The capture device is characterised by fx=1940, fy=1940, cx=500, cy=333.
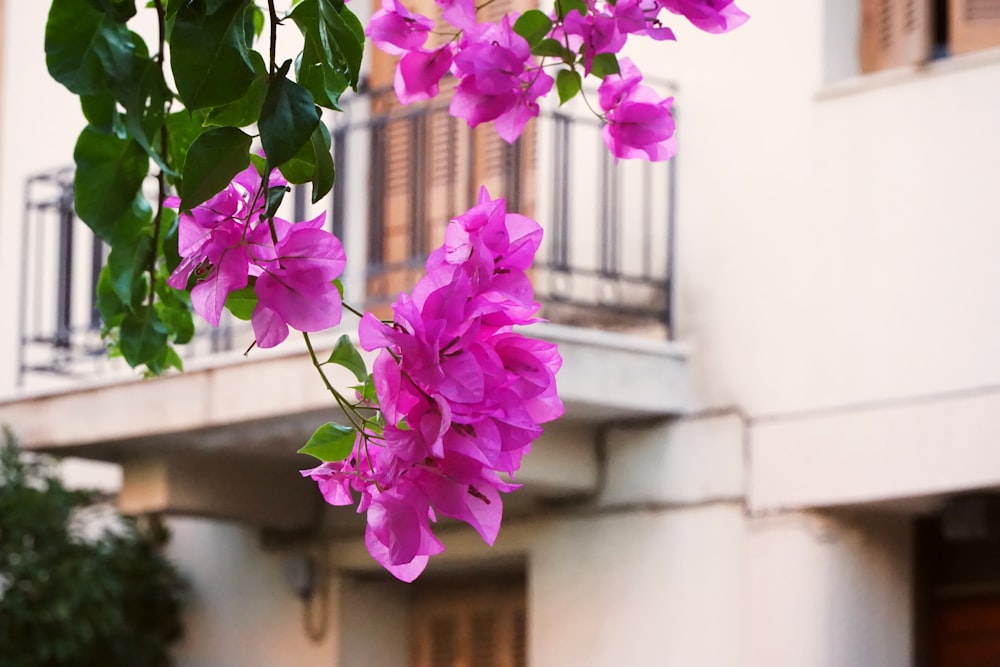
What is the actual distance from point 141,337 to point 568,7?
2.68 ft

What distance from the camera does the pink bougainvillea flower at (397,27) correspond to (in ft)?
7.24

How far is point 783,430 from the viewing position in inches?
274

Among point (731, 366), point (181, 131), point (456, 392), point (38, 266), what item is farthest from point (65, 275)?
point (456, 392)

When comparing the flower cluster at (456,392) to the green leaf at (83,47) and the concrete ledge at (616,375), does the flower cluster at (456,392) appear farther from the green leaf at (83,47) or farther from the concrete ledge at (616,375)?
the concrete ledge at (616,375)

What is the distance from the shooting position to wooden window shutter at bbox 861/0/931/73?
264 inches

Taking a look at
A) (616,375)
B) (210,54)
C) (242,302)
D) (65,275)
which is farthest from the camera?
(65,275)

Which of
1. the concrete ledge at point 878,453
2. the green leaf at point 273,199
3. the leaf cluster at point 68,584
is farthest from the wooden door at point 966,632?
the green leaf at point 273,199

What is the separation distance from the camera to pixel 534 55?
2189mm

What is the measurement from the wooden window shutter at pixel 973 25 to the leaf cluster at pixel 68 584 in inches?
174

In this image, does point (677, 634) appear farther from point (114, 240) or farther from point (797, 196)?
point (114, 240)

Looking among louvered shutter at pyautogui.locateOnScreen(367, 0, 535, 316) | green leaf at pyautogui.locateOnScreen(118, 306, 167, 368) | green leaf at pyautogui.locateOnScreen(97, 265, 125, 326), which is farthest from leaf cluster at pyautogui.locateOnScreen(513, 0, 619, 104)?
louvered shutter at pyautogui.locateOnScreen(367, 0, 535, 316)

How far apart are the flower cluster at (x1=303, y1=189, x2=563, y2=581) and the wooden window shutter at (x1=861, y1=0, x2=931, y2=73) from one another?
520 centimetres

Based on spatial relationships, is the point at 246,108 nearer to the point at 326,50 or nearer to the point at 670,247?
the point at 326,50

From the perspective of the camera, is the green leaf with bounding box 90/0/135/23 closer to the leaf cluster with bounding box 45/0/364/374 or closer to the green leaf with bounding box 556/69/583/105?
the leaf cluster with bounding box 45/0/364/374
